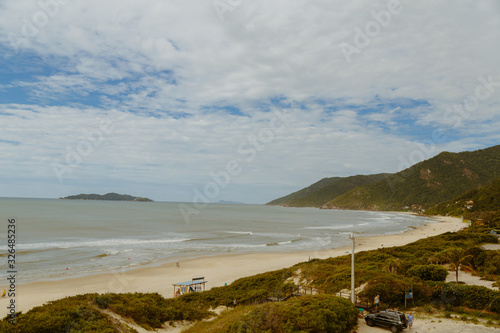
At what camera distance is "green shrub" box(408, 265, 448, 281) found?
20.0 meters

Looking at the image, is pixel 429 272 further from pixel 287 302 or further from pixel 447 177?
pixel 447 177

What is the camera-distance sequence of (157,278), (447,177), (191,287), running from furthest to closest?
(447,177) < (157,278) < (191,287)

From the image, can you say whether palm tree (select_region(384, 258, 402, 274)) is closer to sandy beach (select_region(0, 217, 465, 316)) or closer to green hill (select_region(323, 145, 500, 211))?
sandy beach (select_region(0, 217, 465, 316))

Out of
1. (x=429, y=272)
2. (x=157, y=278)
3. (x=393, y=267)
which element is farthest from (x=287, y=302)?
(x=157, y=278)

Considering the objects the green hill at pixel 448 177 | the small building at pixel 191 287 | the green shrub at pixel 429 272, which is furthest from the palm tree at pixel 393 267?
the green hill at pixel 448 177

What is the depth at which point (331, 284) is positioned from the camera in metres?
20.8

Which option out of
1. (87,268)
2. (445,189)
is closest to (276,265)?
(87,268)

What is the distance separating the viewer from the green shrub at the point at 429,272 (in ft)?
65.7

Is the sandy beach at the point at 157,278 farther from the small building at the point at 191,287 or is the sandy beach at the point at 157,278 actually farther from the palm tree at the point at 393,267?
the palm tree at the point at 393,267

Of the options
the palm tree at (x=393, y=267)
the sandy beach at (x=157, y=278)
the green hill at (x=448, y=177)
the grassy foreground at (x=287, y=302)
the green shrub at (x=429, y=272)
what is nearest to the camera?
the grassy foreground at (x=287, y=302)

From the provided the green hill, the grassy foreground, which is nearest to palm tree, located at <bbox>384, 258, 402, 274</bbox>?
the grassy foreground

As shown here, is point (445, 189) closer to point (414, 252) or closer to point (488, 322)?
point (414, 252)

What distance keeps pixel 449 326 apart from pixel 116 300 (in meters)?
15.4

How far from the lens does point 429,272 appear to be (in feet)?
66.8
